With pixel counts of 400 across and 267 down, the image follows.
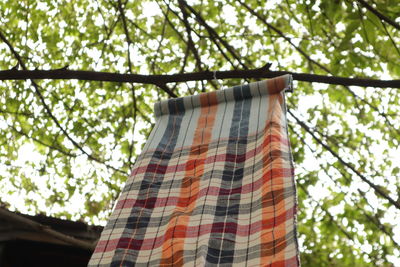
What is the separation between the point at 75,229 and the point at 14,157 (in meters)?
1.72

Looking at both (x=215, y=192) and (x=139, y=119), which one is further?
(x=139, y=119)

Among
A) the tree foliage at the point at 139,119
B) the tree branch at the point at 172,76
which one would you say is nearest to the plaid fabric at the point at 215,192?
the tree branch at the point at 172,76

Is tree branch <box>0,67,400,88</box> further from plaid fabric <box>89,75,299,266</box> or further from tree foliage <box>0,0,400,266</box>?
tree foliage <box>0,0,400,266</box>

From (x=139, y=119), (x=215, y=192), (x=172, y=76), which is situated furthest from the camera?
(x=139, y=119)

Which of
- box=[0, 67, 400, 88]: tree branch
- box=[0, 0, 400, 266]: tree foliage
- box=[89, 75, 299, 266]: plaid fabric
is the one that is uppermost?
box=[0, 0, 400, 266]: tree foliage

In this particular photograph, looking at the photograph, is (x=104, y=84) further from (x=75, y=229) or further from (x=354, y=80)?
(x=354, y=80)

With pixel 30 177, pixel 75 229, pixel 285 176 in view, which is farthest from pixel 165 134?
pixel 30 177

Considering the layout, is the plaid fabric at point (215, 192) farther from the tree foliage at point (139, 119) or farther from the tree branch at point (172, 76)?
the tree foliage at point (139, 119)

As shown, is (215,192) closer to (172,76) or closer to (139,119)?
(172,76)

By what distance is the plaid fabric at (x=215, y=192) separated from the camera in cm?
105

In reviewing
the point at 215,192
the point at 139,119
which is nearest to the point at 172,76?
the point at 215,192

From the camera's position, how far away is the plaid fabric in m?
1.05

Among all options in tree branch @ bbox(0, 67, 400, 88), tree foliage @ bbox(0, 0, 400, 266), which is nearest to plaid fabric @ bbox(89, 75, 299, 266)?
tree branch @ bbox(0, 67, 400, 88)

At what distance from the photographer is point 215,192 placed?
121cm
